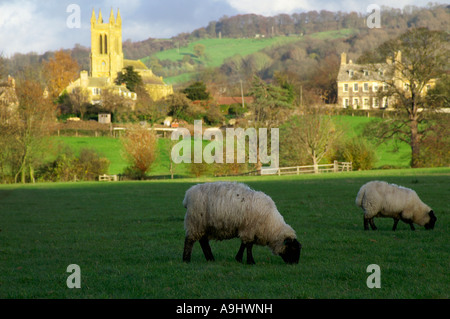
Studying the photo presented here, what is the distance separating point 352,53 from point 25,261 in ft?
610

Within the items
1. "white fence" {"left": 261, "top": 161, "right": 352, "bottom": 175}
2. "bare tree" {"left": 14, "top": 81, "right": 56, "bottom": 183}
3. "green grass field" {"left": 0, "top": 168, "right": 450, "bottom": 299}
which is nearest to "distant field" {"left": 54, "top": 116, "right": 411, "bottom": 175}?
"white fence" {"left": 261, "top": 161, "right": 352, "bottom": 175}

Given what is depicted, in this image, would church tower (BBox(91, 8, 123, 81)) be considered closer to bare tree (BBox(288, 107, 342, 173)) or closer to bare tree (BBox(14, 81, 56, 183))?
bare tree (BBox(14, 81, 56, 183))

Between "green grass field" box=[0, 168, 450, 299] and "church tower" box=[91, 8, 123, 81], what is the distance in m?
140

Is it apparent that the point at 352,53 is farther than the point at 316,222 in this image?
Yes

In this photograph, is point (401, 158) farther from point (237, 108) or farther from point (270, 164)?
point (237, 108)

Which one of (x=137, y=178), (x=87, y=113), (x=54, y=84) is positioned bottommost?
(x=137, y=178)

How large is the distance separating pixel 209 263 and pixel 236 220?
1086 mm

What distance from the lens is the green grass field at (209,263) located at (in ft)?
27.1

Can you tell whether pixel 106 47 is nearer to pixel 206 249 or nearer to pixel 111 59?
pixel 111 59

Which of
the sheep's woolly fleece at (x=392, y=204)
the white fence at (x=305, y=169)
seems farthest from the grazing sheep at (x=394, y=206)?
the white fence at (x=305, y=169)

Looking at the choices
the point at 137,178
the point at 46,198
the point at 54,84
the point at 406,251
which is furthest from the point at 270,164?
the point at 54,84

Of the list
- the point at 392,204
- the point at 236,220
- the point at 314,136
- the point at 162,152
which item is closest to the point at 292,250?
the point at 236,220

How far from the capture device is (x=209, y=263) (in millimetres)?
10516

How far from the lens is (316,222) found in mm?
17562
